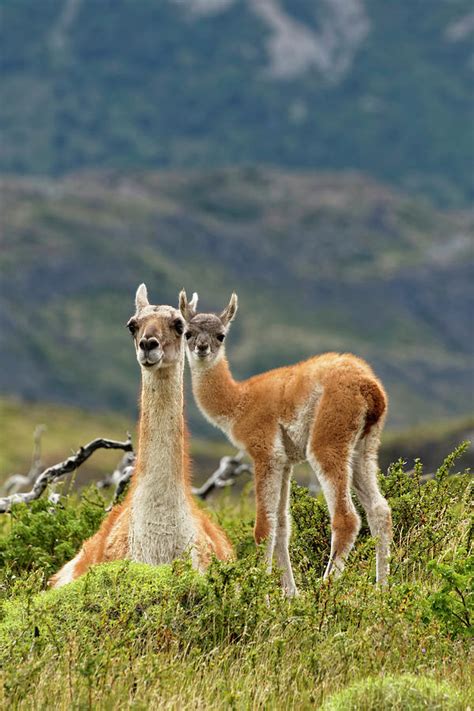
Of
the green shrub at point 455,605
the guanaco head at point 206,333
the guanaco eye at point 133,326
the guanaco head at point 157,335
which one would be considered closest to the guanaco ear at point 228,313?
the guanaco head at point 206,333

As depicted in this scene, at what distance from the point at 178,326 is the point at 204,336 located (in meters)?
2.04

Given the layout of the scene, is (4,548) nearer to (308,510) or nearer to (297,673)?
(308,510)

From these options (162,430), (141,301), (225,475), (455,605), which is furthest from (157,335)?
(225,475)

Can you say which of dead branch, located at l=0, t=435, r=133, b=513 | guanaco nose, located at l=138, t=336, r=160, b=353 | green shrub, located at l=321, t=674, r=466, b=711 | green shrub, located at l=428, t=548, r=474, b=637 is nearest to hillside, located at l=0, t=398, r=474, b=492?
dead branch, located at l=0, t=435, r=133, b=513

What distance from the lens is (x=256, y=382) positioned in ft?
40.2

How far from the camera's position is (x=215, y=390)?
1239 centimetres

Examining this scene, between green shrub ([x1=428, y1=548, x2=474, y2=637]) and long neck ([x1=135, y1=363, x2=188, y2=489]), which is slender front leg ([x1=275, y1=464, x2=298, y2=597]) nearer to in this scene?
long neck ([x1=135, y1=363, x2=188, y2=489])

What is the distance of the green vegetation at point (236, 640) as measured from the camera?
23.3 ft

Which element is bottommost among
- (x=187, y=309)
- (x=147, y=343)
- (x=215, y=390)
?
(x=147, y=343)

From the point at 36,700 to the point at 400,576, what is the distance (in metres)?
4.13

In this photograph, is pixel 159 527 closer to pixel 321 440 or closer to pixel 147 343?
pixel 147 343

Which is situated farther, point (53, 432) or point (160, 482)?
point (53, 432)

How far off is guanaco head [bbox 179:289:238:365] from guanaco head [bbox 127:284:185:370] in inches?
67.6

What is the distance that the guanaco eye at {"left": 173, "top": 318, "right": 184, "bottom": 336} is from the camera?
33.4 ft
